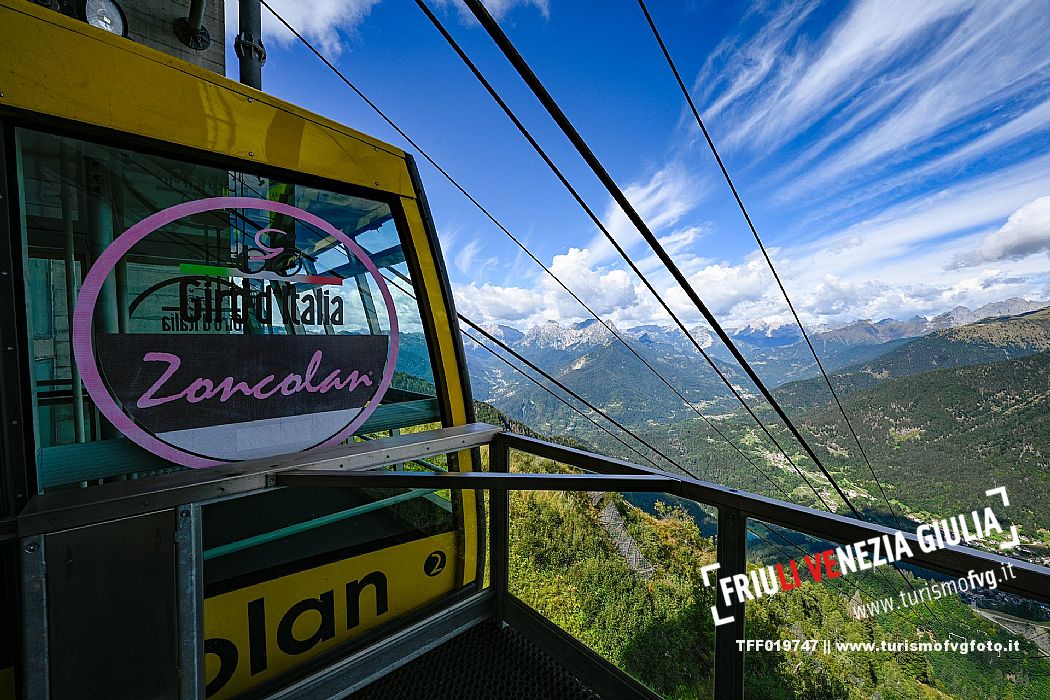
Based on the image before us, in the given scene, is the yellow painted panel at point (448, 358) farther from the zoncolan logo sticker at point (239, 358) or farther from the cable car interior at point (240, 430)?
the zoncolan logo sticker at point (239, 358)

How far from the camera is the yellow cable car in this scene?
158 cm

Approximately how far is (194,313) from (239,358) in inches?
9.9

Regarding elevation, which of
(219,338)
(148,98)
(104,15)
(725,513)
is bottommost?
(725,513)

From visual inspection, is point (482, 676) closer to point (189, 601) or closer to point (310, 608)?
point (310, 608)

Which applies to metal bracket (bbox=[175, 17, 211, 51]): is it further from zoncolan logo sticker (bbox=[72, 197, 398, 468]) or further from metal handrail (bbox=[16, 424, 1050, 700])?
metal handrail (bbox=[16, 424, 1050, 700])

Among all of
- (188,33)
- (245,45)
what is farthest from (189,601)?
(188,33)

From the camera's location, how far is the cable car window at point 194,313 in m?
1.64

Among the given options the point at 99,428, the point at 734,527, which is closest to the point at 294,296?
the point at 99,428

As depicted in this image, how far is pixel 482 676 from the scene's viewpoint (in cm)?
231

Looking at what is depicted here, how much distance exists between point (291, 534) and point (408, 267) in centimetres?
148

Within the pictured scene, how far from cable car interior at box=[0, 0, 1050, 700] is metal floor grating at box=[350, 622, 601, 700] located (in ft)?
0.04

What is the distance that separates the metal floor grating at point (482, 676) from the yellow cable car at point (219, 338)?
0.83ft

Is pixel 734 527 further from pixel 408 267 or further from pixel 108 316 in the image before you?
pixel 108 316

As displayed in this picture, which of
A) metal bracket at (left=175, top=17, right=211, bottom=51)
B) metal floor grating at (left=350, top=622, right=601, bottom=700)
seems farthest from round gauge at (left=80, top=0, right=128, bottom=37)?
metal floor grating at (left=350, top=622, right=601, bottom=700)
